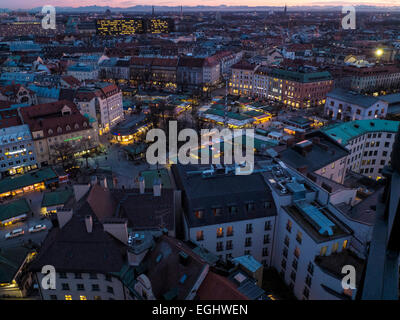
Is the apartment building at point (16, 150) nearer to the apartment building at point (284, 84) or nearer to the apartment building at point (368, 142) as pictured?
the apartment building at point (368, 142)

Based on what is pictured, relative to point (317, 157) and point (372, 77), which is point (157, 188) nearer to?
point (317, 157)

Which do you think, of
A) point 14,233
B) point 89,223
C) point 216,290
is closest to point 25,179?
point 14,233

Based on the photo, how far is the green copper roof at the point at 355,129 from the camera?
64.1 m

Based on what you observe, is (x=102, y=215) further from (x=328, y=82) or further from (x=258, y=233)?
(x=328, y=82)

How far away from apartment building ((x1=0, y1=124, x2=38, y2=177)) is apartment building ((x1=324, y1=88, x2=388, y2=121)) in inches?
3682

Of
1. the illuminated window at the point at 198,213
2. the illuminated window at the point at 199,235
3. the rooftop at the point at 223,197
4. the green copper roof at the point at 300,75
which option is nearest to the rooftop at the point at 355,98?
the green copper roof at the point at 300,75

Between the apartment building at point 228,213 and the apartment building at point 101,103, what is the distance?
58.5 m

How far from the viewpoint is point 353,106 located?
323ft

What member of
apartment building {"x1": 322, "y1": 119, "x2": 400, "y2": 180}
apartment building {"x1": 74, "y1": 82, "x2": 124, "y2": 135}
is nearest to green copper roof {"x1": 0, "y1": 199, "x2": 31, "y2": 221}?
apartment building {"x1": 74, "y1": 82, "x2": 124, "y2": 135}

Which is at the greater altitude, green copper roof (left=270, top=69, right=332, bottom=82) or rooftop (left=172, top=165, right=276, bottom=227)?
green copper roof (left=270, top=69, right=332, bottom=82)

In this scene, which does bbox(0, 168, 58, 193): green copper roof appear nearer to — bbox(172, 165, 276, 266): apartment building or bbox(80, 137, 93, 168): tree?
bbox(80, 137, 93, 168): tree

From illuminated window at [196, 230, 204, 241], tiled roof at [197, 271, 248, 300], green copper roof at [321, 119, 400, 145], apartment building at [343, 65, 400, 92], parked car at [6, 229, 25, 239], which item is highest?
apartment building at [343, 65, 400, 92]

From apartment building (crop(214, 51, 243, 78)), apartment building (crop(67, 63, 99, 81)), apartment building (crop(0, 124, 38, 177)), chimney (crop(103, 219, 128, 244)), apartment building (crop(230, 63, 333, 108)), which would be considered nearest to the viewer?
chimney (crop(103, 219, 128, 244))

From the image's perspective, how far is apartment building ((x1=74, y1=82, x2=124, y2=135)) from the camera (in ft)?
301
